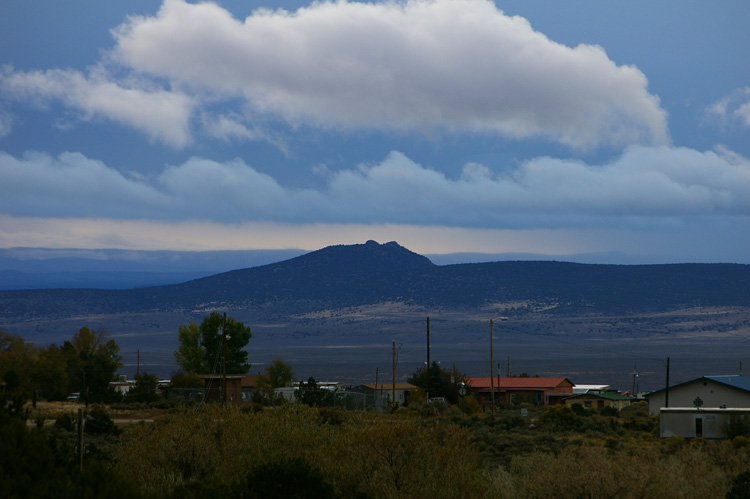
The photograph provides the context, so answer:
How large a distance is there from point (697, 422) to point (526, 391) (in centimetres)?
4659

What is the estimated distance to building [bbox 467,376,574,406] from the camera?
88.4 m

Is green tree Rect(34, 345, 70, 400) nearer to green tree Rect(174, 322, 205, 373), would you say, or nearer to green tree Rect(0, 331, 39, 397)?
green tree Rect(0, 331, 39, 397)

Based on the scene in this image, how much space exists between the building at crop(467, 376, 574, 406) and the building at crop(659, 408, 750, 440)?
137 feet

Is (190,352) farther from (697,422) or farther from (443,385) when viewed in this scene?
(697,422)

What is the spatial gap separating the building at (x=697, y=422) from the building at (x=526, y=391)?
137 feet

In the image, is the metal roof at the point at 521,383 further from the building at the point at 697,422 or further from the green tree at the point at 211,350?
the building at the point at 697,422

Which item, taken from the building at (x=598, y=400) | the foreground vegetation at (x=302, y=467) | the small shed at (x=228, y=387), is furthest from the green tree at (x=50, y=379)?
the foreground vegetation at (x=302, y=467)

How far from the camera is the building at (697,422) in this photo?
43.9m

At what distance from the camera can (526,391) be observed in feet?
297

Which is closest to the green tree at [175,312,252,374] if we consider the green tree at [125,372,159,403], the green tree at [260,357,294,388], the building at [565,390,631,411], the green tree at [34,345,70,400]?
the green tree at [260,357,294,388]

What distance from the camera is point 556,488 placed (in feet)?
70.0

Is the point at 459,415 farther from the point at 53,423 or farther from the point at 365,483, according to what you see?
the point at 365,483

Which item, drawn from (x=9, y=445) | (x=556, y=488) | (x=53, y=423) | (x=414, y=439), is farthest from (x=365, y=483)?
(x=53, y=423)

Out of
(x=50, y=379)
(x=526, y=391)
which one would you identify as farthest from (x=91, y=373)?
(x=526, y=391)
